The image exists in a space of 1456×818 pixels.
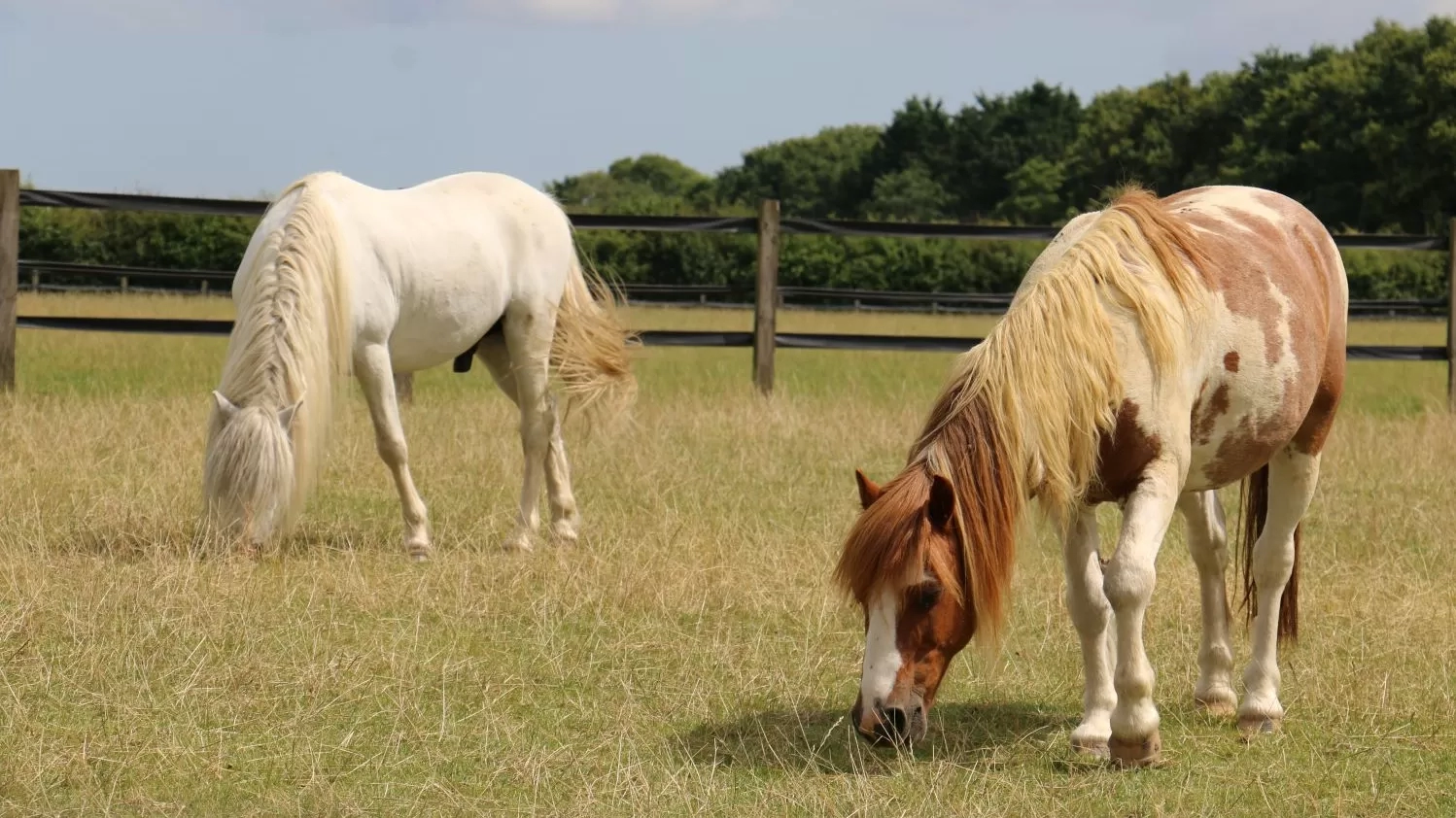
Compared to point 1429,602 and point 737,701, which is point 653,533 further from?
point 1429,602

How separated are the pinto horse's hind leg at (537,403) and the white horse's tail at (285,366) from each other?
109 centimetres

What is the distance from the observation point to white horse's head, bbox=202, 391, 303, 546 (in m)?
5.54

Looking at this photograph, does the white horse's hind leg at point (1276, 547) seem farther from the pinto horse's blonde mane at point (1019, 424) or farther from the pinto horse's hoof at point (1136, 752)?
the pinto horse's blonde mane at point (1019, 424)

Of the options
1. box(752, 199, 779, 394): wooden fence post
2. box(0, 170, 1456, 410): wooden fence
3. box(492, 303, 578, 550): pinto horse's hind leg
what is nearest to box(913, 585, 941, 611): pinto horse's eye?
box(492, 303, 578, 550): pinto horse's hind leg

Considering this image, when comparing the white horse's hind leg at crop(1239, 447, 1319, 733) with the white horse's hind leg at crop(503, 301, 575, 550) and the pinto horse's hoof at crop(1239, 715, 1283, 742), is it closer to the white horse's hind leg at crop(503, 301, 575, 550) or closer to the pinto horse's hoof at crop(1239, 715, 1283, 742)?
the pinto horse's hoof at crop(1239, 715, 1283, 742)

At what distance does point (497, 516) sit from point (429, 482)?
78 centimetres

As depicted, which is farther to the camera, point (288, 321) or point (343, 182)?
point (343, 182)

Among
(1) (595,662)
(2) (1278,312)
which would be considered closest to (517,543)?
(1) (595,662)

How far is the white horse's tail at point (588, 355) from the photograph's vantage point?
7.32m

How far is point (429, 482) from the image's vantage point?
25.6 feet

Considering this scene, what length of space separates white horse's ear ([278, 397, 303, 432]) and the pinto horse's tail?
3.48 meters

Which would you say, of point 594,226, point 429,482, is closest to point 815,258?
point 594,226

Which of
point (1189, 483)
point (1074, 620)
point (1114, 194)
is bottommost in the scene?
point (1074, 620)

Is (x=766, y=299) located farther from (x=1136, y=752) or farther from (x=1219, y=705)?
(x=1136, y=752)
